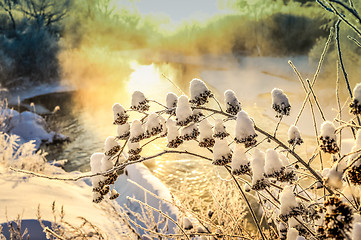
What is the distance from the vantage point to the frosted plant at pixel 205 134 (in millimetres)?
1181

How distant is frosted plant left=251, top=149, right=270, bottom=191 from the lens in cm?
97

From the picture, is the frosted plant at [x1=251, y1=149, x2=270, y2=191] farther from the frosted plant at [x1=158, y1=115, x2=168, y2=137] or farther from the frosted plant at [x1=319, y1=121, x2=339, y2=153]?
the frosted plant at [x1=158, y1=115, x2=168, y2=137]

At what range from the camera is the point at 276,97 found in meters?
1.11

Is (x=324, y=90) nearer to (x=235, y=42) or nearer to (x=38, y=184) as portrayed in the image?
(x=38, y=184)


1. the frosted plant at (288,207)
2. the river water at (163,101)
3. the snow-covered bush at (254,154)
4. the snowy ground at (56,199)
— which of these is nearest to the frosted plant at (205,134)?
the snow-covered bush at (254,154)

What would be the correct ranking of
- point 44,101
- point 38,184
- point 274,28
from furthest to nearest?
point 274,28 < point 44,101 < point 38,184

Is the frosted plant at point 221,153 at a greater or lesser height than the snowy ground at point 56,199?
greater

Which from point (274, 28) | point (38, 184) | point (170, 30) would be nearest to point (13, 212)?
point (38, 184)

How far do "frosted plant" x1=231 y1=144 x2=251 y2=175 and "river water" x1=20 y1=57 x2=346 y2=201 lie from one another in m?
0.74

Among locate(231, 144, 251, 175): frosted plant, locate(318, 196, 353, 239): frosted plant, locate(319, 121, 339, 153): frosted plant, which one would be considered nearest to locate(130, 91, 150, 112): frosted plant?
locate(231, 144, 251, 175): frosted plant

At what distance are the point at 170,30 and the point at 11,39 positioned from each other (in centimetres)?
2607

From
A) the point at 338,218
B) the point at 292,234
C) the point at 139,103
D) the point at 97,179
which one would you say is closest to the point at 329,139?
the point at 338,218

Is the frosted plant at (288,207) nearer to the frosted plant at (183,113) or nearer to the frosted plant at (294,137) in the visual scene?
the frosted plant at (294,137)

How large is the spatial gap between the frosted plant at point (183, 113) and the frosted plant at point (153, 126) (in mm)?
142
